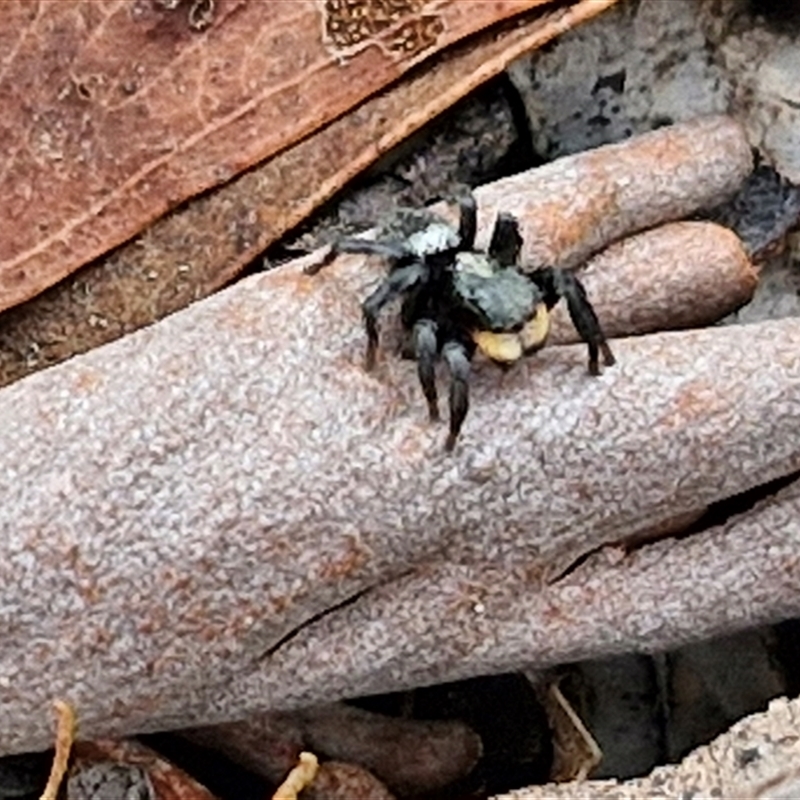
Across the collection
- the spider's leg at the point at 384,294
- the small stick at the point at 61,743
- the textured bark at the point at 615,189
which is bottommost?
the small stick at the point at 61,743

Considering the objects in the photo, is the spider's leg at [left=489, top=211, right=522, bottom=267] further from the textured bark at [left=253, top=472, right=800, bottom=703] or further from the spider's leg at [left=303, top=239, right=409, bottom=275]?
the textured bark at [left=253, top=472, right=800, bottom=703]

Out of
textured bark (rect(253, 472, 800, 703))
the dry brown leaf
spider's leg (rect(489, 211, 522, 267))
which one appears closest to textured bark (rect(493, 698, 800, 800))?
textured bark (rect(253, 472, 800, 703))

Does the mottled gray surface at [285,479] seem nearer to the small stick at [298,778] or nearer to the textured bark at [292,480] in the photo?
the textured bark at [292,480]

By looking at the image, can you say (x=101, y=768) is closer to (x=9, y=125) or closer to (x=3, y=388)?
(x=3, y=388)

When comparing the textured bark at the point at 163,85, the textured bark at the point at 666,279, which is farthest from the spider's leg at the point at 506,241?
the textured bark at the point at 163,85

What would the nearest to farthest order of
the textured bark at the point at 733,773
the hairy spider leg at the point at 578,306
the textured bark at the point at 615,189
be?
the textured bark at the point at 733,773
the hairy spider leg at the point at 578,306
the textured bark at the point at 615,189

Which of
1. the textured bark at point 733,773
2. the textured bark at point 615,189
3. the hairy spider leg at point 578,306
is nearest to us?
the textured bark at point 733,773

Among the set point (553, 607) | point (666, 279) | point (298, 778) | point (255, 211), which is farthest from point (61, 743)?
point (666, 279)

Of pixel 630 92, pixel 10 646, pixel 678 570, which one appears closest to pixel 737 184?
pixel 630 92
